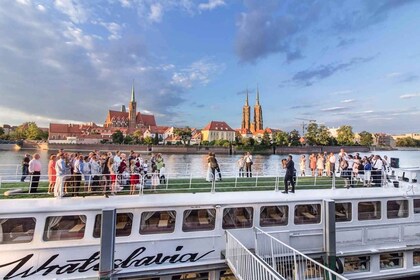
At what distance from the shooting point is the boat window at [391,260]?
9.35m

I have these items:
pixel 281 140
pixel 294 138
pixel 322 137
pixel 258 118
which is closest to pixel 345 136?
pixel 322 137

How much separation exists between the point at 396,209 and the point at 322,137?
402 ft

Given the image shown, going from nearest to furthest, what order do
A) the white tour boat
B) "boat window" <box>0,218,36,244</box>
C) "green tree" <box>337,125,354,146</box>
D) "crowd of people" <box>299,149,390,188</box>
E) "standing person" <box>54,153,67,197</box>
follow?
"boat window" <box>0,218,36,244</box>
the white tour boat
"standing person" <box>54,153,67,197</box>
"crowd of people" <box>299,149,390,188</box>
"green tree" <box>337,125,354,146</box>

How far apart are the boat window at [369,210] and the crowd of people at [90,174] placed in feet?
24.2

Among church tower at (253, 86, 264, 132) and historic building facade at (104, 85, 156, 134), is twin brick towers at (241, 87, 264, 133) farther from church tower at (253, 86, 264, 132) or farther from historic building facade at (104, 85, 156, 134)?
historic building facade at (104, 85, 156, 134)

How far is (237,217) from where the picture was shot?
837cm

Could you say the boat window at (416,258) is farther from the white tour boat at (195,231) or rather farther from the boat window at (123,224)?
the boat window at (123,224)

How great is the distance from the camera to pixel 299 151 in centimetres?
11269

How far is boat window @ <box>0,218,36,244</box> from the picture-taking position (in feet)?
22.2

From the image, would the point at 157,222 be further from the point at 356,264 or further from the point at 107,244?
the point at 356,264

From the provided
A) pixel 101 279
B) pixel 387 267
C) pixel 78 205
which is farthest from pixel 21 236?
pixel 387 267

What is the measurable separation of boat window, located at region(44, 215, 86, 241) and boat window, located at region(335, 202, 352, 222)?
8.11 meters

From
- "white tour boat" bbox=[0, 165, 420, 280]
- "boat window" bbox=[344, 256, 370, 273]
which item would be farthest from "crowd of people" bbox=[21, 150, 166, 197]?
"boat window" bbox=[344, 256, 370, 273]

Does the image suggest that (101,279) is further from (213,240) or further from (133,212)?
(213,240)
